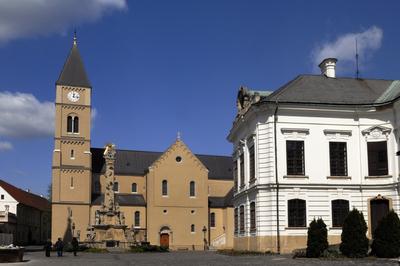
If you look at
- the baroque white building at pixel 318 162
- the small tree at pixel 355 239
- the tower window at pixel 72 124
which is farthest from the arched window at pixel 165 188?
the small tree at pixel 355 239

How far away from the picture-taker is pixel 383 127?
4244 centimetres

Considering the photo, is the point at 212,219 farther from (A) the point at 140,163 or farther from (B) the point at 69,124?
(B) the point at 69,124

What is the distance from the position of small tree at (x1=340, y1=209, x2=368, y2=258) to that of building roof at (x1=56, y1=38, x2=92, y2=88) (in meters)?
60.5

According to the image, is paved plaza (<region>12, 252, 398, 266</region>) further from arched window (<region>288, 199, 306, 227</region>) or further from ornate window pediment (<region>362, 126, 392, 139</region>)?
ornate window pediment (<region>362, 126, 392, 139</region>)

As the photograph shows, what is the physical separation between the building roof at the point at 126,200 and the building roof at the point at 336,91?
140 feet

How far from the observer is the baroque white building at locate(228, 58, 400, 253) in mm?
41125

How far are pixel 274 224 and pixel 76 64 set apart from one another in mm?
54178

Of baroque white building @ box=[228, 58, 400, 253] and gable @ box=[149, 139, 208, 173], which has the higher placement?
gable @ box=[149, 139, 208, 173]

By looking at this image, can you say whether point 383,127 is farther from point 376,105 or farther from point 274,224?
point 274,224

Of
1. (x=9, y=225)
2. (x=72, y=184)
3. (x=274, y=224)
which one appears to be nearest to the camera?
(x=274, y=224)

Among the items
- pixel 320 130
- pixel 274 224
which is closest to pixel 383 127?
pixel 320 130

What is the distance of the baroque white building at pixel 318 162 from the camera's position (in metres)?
41.1

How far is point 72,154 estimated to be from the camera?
Result: 82250mm

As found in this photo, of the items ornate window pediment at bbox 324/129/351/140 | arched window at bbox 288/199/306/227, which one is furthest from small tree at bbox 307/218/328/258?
ornate window pediment at bbox 324/129/351/140
